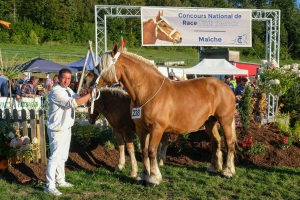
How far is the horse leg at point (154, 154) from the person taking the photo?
6457mm

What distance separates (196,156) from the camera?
29.1 ft

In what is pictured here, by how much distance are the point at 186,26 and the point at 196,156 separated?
20.4ft

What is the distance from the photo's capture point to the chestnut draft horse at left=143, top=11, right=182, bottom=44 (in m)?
13.6

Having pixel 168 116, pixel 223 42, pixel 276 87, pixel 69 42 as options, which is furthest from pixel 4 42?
pixel 168 116

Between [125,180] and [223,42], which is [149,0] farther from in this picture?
[125,180]

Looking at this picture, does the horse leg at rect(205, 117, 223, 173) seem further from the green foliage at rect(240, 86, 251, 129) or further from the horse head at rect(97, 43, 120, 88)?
the horse head at rect(97, 43, 120, 88)

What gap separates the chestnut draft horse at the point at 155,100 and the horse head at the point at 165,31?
6635 millimetres

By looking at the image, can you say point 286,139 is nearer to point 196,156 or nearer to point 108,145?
point 196,156

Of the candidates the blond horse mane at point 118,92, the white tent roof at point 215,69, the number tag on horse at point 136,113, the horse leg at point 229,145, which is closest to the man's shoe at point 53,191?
the number tag on horse at point 136,113

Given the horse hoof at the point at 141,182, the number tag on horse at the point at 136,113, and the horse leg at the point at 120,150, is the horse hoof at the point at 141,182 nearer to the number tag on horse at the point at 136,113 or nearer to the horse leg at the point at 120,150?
the horse leg at the point at 120,150

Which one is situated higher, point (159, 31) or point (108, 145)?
point (159, 31)

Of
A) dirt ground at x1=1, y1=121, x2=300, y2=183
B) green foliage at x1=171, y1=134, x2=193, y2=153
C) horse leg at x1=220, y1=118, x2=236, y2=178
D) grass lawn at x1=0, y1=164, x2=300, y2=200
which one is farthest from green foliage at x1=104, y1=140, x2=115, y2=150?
horse leg at x1=220, y1=118, x2=236, y2=178

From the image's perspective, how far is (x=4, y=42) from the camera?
41.5 m

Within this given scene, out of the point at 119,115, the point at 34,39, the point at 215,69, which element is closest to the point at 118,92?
the point at 119,115
